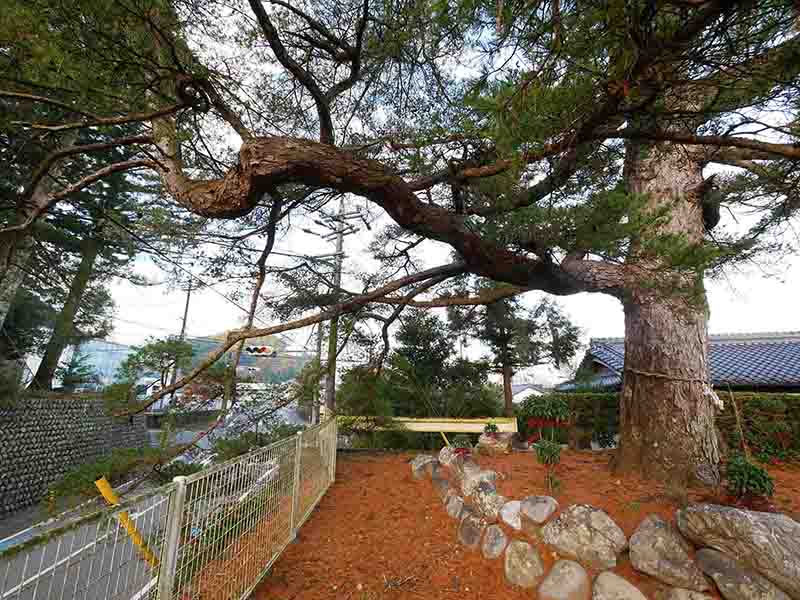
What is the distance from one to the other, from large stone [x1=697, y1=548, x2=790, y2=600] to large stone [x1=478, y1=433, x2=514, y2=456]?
2.12 m

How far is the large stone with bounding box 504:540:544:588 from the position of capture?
2.22 metres

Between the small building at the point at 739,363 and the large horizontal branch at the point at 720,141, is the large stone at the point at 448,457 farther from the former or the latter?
the small building at the point at 739,363

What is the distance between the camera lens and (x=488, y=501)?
2871 mm

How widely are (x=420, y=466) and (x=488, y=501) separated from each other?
1193 mm

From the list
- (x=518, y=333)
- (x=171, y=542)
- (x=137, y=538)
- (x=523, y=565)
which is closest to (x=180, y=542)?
(x=171, y=542)

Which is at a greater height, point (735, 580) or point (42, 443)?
point (42, 443)

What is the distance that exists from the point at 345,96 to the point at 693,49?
2.59 metres

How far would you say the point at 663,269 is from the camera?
2.12 metres

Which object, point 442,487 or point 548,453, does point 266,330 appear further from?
point 548,453

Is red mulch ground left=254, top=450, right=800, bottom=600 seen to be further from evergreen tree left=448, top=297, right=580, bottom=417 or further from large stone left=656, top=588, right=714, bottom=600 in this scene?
evergreen tree left=448, top=297, right=580, bottom=417

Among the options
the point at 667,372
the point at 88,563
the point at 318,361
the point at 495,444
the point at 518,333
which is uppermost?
the point at 518,333

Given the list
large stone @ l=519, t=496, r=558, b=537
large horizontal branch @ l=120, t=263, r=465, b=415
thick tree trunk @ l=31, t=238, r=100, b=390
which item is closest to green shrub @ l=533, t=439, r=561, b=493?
large stone @ l=519, t=496, r=558, b=537

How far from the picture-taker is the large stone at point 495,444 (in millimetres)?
3971

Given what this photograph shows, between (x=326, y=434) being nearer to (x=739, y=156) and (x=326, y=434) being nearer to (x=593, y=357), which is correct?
(x=739, y=156)
